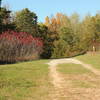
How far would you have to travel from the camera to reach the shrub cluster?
29.0 metres

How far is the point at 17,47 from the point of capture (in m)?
30.7

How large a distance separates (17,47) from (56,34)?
1866cm

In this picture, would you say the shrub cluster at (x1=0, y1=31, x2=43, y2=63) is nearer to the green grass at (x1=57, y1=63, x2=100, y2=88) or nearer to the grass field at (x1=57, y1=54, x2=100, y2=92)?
the grass field at (x1=57, y1=54, x2=100, y2=92)

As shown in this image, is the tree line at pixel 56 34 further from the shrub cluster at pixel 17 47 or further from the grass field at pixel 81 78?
the grass field at pixel 81 78

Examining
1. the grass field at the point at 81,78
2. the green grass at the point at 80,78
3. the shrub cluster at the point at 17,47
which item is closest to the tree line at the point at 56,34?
the shrub cluster at the point at 17,47

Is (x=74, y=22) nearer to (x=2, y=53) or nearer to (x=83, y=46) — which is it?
(x=83, y=46)

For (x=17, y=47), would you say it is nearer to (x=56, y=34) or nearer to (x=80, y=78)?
(x=56, y=34)

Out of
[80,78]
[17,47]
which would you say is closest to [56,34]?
[17,47]

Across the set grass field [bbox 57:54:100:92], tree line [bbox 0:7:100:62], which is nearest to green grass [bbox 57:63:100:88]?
grass field [bbox 57:54:100:92]

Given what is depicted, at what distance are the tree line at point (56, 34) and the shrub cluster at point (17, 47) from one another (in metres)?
4.04

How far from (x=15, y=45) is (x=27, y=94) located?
77.0 feet

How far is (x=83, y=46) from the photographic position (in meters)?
47.5

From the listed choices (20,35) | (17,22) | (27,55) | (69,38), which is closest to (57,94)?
(27,55)

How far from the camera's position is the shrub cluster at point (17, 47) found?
29.0 metres
